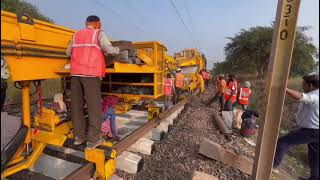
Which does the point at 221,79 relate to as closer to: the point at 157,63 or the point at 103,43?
the point at 157,63

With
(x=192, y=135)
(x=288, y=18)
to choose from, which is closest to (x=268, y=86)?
(x=288, y=18)

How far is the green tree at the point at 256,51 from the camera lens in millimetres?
27047

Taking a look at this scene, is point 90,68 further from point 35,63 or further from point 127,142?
point 127,142

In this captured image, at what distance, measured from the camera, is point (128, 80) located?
5.73 m

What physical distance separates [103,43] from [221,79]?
31.4 ft

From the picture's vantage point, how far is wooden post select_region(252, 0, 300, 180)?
2842 mm

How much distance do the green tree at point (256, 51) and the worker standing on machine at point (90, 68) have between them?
2704cm

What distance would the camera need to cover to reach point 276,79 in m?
3.02

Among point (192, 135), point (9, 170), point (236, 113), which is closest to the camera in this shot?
point (9, 170)

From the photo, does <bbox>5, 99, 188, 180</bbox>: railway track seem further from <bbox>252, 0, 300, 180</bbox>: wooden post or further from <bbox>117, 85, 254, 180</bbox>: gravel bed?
<bbox>252, 0, 300, 180</bbox>: wooden post

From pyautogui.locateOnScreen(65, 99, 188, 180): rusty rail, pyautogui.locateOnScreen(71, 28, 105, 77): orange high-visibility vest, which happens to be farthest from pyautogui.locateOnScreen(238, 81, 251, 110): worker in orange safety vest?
pyautogui.locateOnScreen(71, 28, 105, 77): orange high-visibility vest

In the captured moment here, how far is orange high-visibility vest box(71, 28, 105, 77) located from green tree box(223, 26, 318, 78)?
27.1 m

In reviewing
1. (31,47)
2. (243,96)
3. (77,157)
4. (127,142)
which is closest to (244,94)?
(243,96)

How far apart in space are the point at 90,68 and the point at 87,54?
Answer: 0.19m
